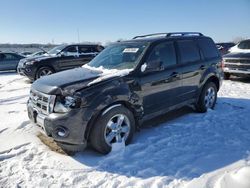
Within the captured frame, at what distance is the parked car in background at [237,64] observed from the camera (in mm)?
10281

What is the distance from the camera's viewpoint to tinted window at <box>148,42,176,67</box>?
509cm

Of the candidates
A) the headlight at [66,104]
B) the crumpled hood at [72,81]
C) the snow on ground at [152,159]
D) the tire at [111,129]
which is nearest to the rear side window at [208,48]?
the snow on ground at [152,159]

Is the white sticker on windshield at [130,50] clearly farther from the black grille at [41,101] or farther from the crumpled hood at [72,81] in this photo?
the black grille at [41,101]

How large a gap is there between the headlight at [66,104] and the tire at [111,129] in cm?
44

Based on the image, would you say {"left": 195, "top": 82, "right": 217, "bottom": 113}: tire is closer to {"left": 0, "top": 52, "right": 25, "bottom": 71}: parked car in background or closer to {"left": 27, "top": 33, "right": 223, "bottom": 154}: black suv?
{"left": 27, "top": 33, "right": 223, "bottom": 154}: black suv

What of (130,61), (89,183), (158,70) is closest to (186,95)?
(158,70)

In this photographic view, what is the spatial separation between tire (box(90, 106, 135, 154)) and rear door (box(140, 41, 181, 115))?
498 millimetres

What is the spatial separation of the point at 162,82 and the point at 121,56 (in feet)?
3.05

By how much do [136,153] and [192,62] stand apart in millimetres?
2629

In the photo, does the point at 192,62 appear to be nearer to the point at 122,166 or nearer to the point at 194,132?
the point at 194,132

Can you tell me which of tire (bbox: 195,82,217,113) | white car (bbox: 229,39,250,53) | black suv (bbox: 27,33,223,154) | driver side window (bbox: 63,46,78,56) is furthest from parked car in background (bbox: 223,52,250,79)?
driver side window (bbox: 63,46,78,56)

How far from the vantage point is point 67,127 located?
397 cm

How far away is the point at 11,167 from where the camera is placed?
4035 millimetres

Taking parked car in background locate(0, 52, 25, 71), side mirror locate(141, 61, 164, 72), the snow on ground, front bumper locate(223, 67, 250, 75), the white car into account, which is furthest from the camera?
parked car in background locate(0, 52, 25, 71)
